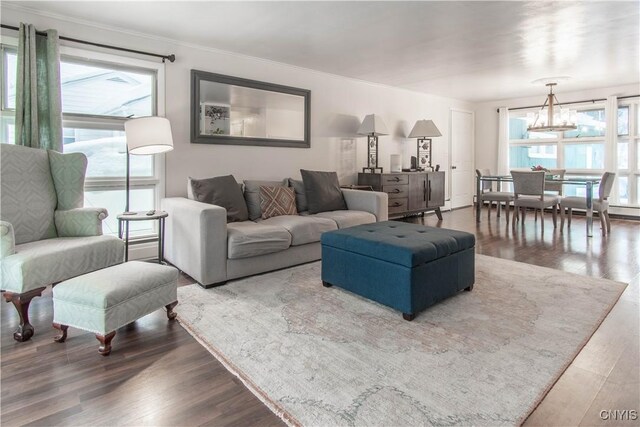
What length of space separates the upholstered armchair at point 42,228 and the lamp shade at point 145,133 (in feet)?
1.35

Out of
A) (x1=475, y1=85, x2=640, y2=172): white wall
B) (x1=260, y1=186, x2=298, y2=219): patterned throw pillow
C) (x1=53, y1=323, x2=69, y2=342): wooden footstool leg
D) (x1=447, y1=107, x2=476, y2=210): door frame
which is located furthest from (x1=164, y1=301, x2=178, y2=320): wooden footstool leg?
(x1=475, y1=85, x2=640, y2=172): white wall

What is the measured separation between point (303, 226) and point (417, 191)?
10.0 ft

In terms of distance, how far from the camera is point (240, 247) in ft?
10.1

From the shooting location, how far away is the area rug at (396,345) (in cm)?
154

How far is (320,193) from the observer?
432 centimetres

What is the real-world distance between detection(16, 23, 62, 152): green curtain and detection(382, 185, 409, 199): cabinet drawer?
3.98 metres

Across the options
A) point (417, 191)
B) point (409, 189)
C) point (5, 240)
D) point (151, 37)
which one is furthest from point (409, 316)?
point (417, 191)

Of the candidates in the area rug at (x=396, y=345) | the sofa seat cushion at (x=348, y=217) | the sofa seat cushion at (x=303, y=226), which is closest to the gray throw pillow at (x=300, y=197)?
the sofa seat cushion at (x=348, y=217)

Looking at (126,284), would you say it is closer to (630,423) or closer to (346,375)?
(346,375)

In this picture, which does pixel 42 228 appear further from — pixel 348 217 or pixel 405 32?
pixel 405 32

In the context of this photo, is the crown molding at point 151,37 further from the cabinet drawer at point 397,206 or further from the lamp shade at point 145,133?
the cabinet drawer at point 397,206

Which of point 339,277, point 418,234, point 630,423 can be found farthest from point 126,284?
point 630,423

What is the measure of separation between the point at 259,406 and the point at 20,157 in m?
2.63

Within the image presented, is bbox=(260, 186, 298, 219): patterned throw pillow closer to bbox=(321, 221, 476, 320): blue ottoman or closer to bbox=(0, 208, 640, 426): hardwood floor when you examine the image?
bbox=(321, 221, 476, 320): blue ottoman
